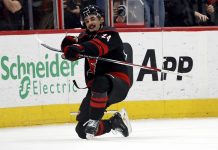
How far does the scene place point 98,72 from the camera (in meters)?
5.25

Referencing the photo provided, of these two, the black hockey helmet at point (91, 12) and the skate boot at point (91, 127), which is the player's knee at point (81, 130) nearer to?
the skate boot at point (91, 127)

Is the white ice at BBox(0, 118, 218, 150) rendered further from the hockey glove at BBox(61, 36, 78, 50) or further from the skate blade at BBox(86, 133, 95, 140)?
the hockey glove at BBox(61, 36, 78, 50)

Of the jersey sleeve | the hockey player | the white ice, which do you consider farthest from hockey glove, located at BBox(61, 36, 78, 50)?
the white ice

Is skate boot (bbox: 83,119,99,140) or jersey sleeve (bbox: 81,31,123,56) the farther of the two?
skate boot (bbox: 83,119,99,140)

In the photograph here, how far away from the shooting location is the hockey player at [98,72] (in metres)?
5.02

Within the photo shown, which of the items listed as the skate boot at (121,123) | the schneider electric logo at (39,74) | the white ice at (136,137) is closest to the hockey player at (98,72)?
the skate boot at (121,123)

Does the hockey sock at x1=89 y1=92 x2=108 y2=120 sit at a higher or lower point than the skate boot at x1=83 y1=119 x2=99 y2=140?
higher

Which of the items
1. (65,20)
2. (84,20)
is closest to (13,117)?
(65,20)

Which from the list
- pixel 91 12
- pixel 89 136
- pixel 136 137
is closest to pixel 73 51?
pixel 91 12

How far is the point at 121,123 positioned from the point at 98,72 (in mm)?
422

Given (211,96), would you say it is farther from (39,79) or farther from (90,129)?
(90,129)

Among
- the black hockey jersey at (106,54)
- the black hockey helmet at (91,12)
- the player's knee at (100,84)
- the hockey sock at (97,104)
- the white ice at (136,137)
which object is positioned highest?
the black hockey helmet at (91,12)

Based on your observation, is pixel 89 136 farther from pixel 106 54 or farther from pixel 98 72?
pixel 106 54

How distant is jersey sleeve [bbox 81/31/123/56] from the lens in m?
4.98
